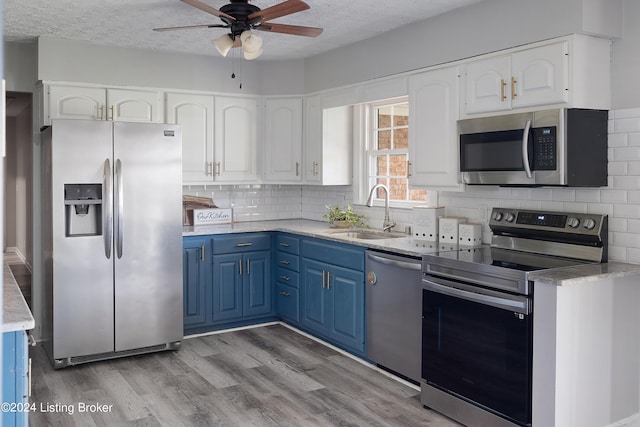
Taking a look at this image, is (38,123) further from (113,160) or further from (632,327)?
(632,327)

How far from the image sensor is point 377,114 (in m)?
5.18

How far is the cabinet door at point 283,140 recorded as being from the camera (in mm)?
5535

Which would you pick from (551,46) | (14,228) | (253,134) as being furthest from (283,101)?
(14,228)

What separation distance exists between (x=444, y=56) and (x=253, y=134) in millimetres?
2204

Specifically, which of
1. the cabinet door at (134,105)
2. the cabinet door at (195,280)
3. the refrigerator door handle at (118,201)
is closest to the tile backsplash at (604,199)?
the cabinet door at (195,280)

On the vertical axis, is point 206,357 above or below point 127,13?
below

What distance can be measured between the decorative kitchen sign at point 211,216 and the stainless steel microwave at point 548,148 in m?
2.70

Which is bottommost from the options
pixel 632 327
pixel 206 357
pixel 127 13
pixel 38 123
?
pixel 206 357

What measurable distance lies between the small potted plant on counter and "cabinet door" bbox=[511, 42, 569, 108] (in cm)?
199

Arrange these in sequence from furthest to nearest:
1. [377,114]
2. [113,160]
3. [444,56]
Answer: [377,114], [113,160], [444,56]

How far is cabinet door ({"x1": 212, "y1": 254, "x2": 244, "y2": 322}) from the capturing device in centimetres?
501

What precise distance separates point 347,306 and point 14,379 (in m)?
2.56

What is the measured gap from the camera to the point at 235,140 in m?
5.50

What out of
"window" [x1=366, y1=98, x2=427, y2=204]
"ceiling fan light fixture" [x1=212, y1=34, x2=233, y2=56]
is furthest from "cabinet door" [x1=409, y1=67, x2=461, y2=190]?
"ceiling fan light fixture" [x1=212, y1=34, x2=233, y2=56]
